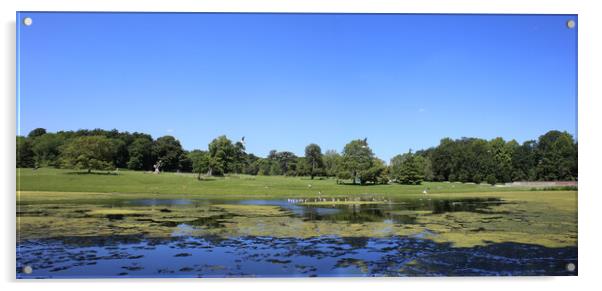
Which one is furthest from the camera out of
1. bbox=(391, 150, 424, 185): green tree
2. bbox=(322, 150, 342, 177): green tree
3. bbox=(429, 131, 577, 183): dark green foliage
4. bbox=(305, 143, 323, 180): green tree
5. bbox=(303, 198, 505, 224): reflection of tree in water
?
bbox=(303, 198, 505, 224): reflection of tree in water

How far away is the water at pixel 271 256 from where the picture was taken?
7859mm

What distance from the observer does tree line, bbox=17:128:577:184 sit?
997cm

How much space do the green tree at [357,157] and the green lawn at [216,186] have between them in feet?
4.03

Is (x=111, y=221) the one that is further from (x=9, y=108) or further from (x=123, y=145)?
(x=9, y=108)

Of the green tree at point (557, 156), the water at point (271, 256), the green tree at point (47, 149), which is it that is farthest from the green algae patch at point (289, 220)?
the green tree at point (47, 149)

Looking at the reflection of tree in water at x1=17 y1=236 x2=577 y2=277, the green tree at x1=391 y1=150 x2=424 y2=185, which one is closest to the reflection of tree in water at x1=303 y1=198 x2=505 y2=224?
the green tree at x1=391 y1=150 x2=424 y2=185

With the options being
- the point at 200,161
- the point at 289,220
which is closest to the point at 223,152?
the point at 200,161

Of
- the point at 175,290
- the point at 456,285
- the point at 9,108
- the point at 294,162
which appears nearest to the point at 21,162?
the point at 9,108

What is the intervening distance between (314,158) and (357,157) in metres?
1.11

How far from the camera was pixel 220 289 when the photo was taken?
7.68m

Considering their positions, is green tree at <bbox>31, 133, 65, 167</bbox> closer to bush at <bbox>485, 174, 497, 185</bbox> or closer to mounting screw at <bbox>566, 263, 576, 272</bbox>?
mounting screw at <bbox>566, 263, 576, 272</bbox>
